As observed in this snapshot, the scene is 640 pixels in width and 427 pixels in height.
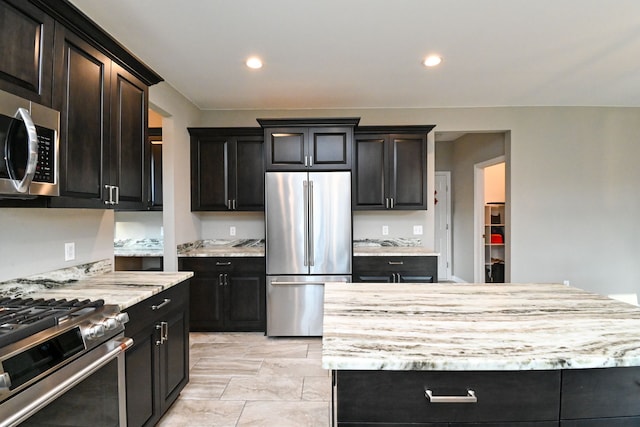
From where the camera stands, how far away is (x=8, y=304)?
1432 millimetres

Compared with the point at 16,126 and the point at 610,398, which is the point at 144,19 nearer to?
the point at 16,126

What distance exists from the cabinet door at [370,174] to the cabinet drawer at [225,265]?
1292 mm

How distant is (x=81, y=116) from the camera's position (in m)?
1.71

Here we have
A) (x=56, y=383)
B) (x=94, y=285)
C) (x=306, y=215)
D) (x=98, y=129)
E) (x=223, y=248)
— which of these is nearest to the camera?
(x=56, y=383)

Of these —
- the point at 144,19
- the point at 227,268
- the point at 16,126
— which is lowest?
the point at 227,268

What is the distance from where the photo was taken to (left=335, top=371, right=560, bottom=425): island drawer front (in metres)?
0.99

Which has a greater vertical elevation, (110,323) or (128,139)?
(128,139)

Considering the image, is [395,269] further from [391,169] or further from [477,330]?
[477,330]

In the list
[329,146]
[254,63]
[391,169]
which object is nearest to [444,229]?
[391,169]

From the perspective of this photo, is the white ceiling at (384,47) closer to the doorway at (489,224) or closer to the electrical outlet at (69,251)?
the electrical outlet at (69,251)

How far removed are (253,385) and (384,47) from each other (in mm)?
2892

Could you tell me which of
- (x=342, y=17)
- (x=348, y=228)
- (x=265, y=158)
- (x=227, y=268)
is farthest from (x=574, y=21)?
(x=227, y=268)

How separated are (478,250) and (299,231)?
3.35 meters

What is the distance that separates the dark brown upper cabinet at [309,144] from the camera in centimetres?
349
